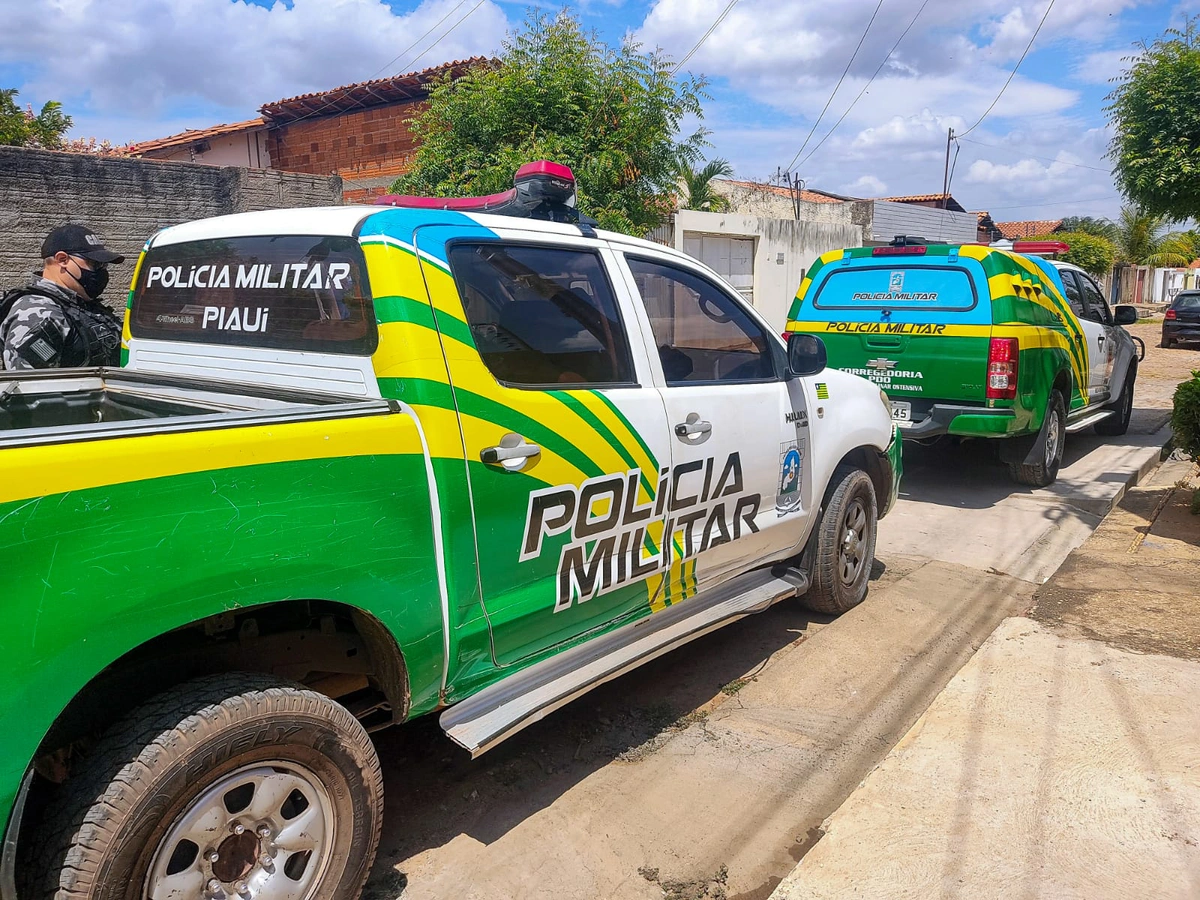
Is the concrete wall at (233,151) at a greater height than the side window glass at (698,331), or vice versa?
the concrete wall at (233,151)

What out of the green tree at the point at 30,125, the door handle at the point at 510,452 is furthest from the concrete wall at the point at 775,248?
the door handle at the point at 510,452

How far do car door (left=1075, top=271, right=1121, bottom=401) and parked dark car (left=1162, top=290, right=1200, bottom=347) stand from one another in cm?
1448

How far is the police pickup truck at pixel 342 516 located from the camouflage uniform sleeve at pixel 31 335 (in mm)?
746

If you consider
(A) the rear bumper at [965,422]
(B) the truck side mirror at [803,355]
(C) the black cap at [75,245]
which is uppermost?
(C) the black cap at [75,245]

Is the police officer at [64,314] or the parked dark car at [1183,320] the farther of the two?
the parked dark car at [1183,320]

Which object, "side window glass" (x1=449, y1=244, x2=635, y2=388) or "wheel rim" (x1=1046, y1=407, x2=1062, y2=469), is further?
"wheel rim" (x1=1046, y1=407, x2=1062, y2=469)

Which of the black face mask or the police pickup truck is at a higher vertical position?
the black face mask

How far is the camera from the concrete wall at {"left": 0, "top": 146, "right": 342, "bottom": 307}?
590 cm

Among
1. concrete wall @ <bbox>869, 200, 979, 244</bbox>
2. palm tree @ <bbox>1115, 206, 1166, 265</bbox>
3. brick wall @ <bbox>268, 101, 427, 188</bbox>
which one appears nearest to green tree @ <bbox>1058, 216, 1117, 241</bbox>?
palm tree @ <bbox>1115, 206, 1166, 265</bbox>

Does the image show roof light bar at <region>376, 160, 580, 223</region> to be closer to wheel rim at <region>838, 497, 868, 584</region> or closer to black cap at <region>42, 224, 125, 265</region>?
black cap at <region>42, 224, 125, 265</region>

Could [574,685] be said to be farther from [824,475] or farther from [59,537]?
[824,475]

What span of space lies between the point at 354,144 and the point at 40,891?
720 inches

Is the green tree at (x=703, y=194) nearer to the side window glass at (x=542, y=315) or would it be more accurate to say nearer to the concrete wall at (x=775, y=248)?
the concrete wall at (x=775, y=248)

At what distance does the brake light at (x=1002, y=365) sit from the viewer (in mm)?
6926
